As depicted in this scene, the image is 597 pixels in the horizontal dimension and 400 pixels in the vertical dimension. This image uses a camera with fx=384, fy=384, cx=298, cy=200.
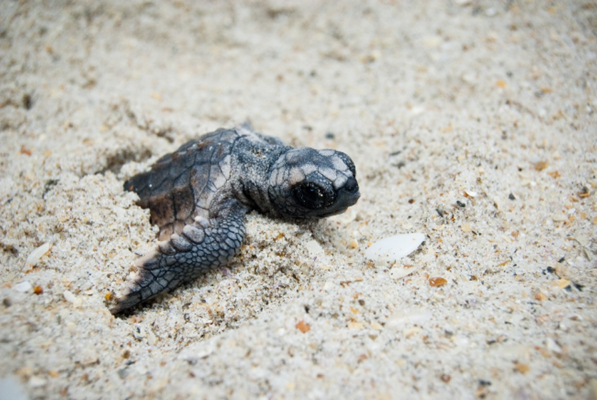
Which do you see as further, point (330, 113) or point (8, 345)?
point (330, 113)

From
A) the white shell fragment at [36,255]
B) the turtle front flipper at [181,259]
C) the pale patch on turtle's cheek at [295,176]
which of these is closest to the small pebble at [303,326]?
the turtle front flipper at [181,259]

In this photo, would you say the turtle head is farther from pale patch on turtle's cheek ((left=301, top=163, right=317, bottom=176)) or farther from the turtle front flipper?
the turtle front flipper

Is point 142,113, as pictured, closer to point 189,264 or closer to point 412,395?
point 189,264

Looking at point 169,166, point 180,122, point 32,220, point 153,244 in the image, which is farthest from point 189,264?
point 180,122

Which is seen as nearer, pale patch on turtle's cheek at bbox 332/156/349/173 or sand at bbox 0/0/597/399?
sand at bbox 0/0/597/399

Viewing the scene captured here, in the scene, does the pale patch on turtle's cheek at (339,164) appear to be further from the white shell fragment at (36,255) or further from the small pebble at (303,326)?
the white shell fragment at (36,255)

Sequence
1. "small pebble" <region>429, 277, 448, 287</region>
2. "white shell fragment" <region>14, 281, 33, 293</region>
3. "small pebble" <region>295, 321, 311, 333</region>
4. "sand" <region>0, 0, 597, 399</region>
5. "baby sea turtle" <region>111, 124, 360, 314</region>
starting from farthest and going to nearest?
1. "baby sea turtle" <region>111, 124, 360, 314</region>
2. "small pebble" <region>429, 277, 448, 287</region>
3. "white shell fragment" <region>14, 281, 33, 293</region>
4. "small pebble" <region>295, 321, 311, 333</region>
5. "sand" <region>0, 0, 597, 399</region>

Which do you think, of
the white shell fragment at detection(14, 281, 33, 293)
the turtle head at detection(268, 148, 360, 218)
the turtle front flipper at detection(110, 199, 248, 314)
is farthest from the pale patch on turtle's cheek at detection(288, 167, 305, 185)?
the white shell fragment at detection(14, 281, 33, 293)

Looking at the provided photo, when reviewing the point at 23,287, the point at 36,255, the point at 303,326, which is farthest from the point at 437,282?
the point at 36,255
